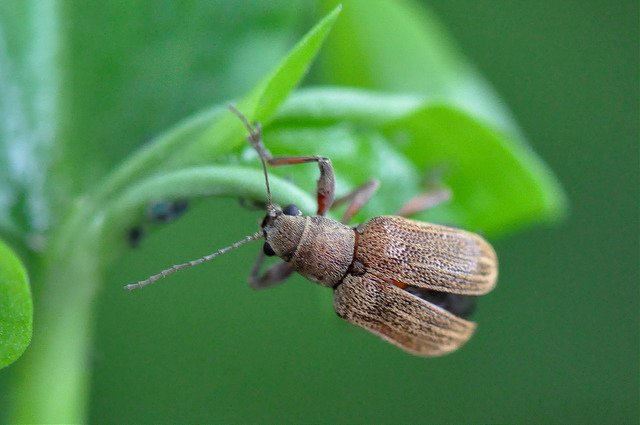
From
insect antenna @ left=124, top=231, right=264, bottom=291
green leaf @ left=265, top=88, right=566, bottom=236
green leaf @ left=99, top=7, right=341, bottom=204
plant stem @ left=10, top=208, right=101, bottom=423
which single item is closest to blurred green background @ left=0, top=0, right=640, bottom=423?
green leaf @ left=265, top=88, right=566, bottom=236

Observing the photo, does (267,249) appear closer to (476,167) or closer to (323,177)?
(323,177)

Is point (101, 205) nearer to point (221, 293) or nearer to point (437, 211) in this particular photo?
point (437, 211)

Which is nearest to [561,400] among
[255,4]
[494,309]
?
[494,309]

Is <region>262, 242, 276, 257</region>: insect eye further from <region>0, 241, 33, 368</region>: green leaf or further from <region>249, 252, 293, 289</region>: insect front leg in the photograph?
<region>0, 241, 33, 368</region>: green leaf

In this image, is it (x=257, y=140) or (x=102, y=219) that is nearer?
(x=102, y=219)

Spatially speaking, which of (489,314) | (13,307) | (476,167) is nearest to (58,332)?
(13,307)

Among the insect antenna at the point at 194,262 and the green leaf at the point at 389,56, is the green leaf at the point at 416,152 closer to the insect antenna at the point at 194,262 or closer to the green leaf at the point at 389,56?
the insect antenna at the point at 194,262

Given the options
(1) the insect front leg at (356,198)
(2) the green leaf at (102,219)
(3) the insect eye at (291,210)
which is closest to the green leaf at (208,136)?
(2) the green leaf at (102,219)
